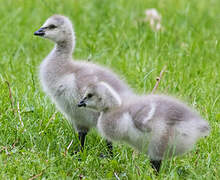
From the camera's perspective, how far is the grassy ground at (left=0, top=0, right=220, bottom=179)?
12.3 ft

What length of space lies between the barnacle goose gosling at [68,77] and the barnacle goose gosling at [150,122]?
197 millimetres

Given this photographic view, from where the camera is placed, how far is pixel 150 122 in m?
3.48

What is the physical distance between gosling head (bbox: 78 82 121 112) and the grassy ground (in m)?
0.40

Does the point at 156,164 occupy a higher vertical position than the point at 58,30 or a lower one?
lower

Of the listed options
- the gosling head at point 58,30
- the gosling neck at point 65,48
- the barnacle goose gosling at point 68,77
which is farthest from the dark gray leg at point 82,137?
the gosling head at point 58,30

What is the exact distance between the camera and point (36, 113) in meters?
4.48

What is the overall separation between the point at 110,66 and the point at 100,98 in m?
1.74

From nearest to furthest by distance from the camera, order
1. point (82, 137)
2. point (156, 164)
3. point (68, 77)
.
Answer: point (156, 164) → point (68, 77) → point (82, 137)

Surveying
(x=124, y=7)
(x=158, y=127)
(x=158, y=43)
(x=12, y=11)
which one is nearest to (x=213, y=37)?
(x=158, y=43)

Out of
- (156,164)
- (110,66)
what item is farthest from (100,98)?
(110,66)

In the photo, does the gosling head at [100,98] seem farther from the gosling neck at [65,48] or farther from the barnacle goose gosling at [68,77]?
the gosling neck at [65,48]

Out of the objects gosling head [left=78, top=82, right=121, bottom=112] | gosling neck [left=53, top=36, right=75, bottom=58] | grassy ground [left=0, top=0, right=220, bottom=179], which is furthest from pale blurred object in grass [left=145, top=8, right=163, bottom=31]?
gosling head [left=78, top=82, right=121, bottom=112]

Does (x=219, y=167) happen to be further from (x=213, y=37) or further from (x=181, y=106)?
(x=213, y=37)

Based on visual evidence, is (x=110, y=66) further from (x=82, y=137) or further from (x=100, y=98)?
(x=100, y=98)
